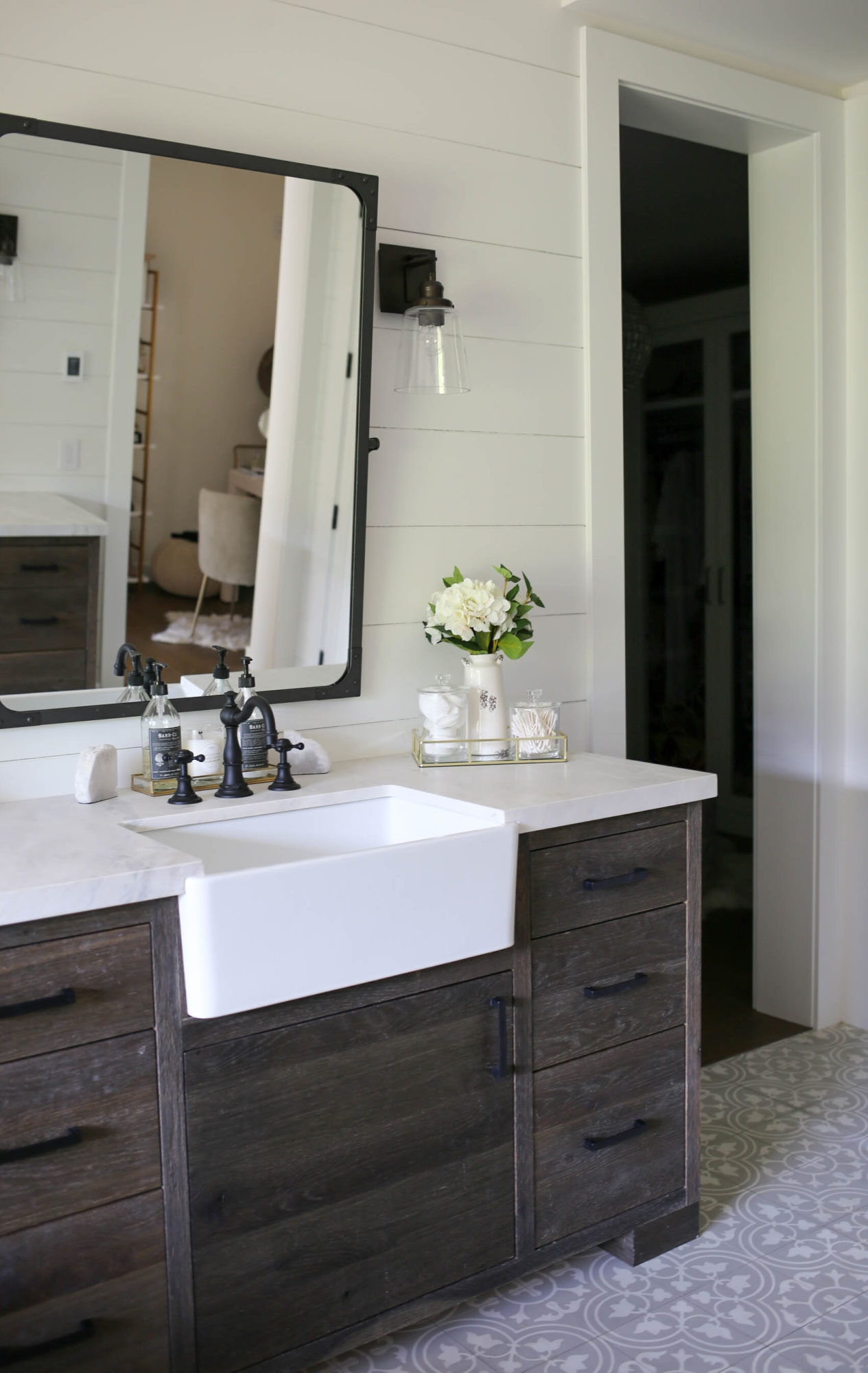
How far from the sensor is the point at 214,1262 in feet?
5.53

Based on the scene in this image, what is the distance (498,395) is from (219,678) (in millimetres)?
905

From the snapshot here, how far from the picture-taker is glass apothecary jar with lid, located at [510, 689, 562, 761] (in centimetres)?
239

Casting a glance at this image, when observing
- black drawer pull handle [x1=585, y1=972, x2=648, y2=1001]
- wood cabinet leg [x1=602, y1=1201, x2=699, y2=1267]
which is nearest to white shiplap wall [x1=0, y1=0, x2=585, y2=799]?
black drawer pull handle [x1=585, y1=972, x2=648, y2=1001]

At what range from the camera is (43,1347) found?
154cm

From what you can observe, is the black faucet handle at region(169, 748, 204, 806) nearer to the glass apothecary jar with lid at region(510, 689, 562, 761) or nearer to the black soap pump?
the black soap pump

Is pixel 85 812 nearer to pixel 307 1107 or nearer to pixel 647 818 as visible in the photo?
pixel 307 1107

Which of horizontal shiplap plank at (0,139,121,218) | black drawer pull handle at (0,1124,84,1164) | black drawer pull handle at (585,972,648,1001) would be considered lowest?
black drawer pull handle at (0,1124,84,1164)

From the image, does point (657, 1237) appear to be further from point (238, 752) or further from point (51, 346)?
point (51, 346)

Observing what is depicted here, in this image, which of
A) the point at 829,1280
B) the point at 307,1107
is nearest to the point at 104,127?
the point at 307,1107

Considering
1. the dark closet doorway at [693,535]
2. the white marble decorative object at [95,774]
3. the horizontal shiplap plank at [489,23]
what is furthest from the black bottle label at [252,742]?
the dark closet doorway at [693,535]

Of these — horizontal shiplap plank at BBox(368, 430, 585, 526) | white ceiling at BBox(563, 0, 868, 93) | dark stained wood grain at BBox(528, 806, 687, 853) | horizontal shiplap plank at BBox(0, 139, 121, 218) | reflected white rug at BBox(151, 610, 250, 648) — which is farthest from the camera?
white ceiling at BBox(563, 0, 868, 93)

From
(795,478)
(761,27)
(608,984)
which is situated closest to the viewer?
(608,984)

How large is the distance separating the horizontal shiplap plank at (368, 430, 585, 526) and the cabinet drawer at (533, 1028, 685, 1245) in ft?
3.68

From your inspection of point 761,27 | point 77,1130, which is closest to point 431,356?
point 761,27
